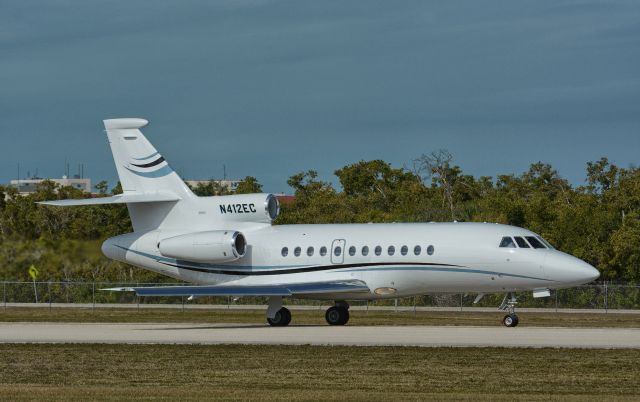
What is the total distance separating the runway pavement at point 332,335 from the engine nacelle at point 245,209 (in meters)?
4.81

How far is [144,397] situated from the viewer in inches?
777

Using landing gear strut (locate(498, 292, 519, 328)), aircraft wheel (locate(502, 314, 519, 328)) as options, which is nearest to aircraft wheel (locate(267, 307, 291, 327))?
landing gear strut (locate(498, 292, 519, 328))

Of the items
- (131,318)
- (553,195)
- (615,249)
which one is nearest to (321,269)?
(131,318)

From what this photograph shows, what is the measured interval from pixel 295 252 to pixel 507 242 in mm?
7712

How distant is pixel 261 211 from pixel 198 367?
19.1m

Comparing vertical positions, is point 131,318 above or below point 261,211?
below

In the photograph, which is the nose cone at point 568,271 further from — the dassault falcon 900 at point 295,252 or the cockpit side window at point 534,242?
the cockpit side window at point 534,242

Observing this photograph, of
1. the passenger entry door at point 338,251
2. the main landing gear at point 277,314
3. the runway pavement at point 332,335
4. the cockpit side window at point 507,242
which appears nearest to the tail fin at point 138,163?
the main landing gear at point 277,314

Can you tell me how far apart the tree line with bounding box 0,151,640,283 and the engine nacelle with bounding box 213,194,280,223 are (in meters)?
6.71

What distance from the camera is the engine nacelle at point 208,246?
4241cm

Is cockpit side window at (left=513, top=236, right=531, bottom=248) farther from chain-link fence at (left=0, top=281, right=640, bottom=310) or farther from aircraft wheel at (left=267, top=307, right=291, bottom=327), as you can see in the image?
chain-link fence at (left=0, top=281, right=640, bottom=310)

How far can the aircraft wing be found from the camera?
39062 mm

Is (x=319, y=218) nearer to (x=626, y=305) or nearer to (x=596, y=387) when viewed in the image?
(x=626, y=305)

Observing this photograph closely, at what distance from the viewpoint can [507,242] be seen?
128ft
